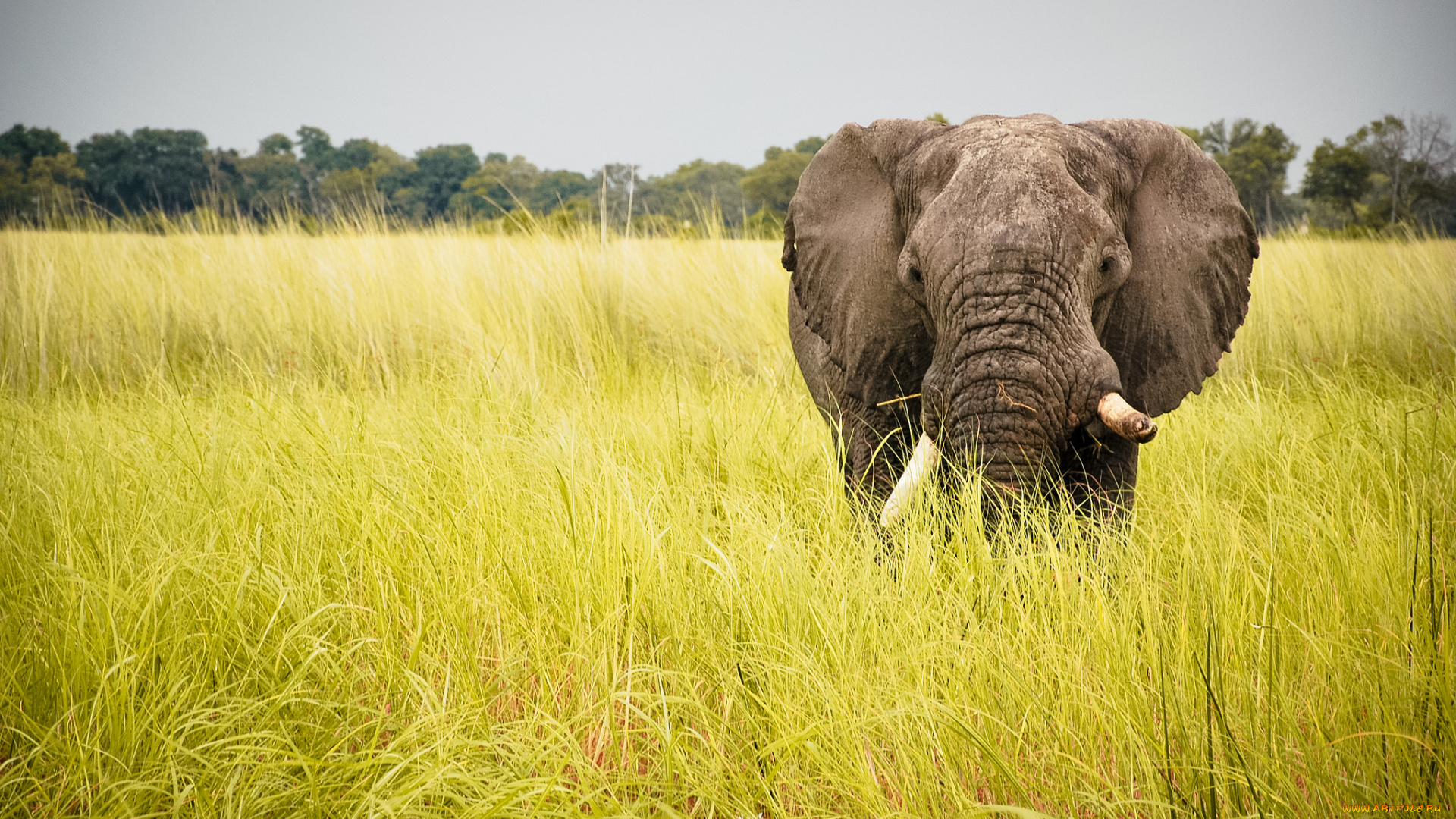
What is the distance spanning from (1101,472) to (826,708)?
55.0 inches

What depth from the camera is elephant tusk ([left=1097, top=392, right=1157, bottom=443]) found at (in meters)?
1.80

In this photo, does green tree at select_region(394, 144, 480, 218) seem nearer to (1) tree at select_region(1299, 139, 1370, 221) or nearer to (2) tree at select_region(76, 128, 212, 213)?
(2) tree at select_region(76, 128, 212, 213)

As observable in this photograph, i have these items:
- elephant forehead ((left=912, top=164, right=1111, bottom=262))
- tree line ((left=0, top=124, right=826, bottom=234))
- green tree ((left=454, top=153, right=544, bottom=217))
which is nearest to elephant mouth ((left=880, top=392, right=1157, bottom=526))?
elephant forehead ((left=912, top=164, right=1111, bottom=262))

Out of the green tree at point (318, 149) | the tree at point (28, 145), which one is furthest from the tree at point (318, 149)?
the tree at point (28, 145)

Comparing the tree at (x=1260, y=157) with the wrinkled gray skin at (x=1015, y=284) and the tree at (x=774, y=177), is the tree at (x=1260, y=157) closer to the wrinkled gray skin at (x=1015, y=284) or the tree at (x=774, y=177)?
the tree at (x=774, y=177)

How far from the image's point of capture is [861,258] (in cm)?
255

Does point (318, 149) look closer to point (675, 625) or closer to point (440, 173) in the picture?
point (440, 173)

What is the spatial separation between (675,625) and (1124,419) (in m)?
1.13

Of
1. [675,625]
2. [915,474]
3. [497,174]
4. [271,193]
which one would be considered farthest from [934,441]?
[497,174]

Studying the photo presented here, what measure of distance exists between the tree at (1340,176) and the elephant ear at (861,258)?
29764 millimetres

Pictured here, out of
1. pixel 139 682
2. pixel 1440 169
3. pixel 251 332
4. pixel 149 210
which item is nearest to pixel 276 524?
pixel 139 682

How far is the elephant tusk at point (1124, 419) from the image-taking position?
1805 mm

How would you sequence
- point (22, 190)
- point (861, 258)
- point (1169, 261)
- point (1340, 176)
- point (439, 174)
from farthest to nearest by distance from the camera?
point (439, 174)
point (1340, 176)
point (22, 190)
point (861, 258)
point (1169, 261)

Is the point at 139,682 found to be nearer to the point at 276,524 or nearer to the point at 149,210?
the point at 276,524
